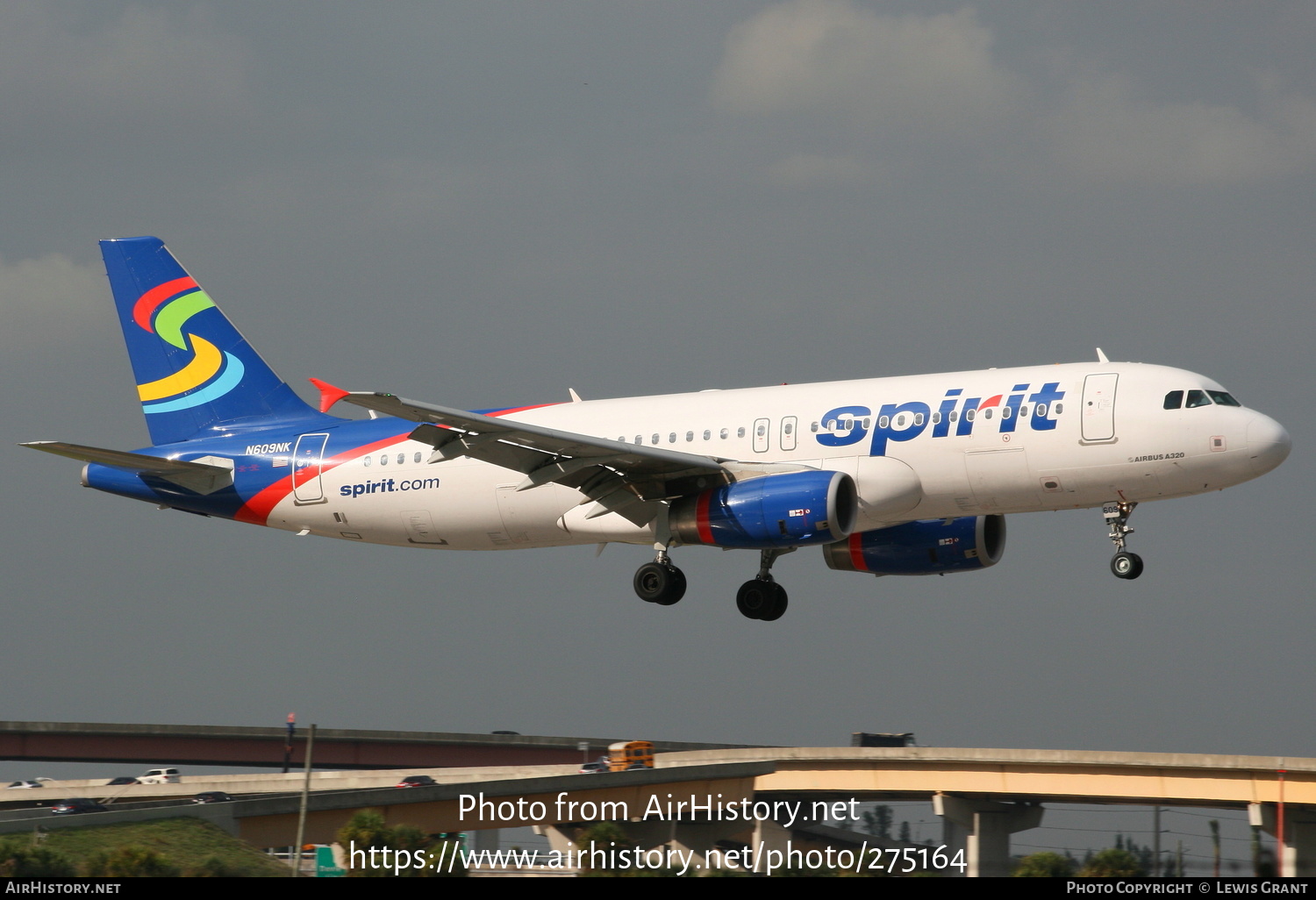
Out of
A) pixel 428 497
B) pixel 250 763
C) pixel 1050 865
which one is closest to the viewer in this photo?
pixel 1050 865

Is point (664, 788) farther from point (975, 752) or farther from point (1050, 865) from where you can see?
point (1050, 865)

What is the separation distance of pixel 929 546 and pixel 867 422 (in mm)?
6005

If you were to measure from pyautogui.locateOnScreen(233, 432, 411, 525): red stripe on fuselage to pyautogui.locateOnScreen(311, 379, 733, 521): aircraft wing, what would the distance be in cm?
465

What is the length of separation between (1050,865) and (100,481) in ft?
86.3

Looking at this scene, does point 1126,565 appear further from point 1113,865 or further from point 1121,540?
point 1113,865

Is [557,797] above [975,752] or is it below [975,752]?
below

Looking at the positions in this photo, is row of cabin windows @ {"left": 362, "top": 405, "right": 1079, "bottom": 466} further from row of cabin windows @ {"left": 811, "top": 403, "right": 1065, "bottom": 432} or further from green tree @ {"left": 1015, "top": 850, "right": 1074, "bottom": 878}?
green tree @ {"left": 1015, "top": 850, "right": 1074, "bottom": 878}

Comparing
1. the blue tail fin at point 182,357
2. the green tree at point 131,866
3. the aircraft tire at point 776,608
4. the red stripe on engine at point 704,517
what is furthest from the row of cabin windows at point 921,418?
the green tree at point 131,866

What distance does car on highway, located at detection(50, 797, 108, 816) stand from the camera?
127 feet

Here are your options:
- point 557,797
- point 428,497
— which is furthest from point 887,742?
point 428,497

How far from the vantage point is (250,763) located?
87.9m

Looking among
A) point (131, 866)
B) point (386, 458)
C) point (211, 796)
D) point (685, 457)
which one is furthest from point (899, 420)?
point (211, 796)

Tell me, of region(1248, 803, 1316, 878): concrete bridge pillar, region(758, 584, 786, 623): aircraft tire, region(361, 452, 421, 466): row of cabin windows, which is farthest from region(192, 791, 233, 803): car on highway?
region(1248, 803, 1316, 878): concrete bridge pillar
